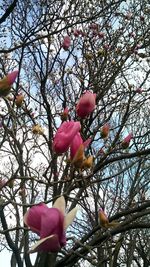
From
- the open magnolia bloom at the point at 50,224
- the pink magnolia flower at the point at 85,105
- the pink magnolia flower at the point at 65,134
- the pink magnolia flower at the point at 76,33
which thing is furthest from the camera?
the pink magnolia flower at the point at 76,33

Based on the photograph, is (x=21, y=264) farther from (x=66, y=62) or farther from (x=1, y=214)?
(x=66, y=62)

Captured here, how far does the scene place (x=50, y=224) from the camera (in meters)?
1.08

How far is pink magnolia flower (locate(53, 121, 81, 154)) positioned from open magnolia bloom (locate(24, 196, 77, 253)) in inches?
12.0

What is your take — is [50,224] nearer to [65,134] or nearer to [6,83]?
[65,134]

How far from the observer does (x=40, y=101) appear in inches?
291

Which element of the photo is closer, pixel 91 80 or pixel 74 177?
pixel 74 177

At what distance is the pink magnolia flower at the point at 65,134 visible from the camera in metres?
1.41

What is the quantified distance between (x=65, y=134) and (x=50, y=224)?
39 centimetres

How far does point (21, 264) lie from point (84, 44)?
3457mm

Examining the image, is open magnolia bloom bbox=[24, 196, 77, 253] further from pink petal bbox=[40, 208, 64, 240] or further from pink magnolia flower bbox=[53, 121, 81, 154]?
pink magnolia flower bbox=[53, 121, 81, 154]

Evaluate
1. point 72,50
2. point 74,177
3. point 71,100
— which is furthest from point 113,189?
point 74,177

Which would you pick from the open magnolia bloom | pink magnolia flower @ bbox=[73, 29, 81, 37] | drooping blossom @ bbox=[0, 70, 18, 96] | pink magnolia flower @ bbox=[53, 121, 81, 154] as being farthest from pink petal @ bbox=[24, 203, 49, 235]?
pink magnolia flower @ bbox=[73, 29, 81, 37]

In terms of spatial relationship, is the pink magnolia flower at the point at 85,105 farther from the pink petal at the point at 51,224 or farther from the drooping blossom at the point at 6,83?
the pink petal at the point at 51,224

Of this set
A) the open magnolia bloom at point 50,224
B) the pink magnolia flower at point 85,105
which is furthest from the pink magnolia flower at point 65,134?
the open magnolia bloom at point 50,224
